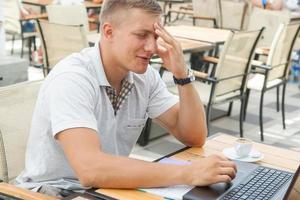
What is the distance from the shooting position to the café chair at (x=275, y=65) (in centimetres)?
400

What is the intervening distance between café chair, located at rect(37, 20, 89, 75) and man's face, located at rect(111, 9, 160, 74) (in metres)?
2.04

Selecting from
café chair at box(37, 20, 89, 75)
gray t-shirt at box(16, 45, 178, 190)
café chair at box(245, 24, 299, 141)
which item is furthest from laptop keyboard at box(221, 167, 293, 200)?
café chair at box(245, 24, 299, 141)

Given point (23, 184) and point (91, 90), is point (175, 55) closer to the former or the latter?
point (91, 90)

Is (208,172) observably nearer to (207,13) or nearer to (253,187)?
(253,187)

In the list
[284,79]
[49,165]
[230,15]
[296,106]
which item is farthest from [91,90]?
[230,15]

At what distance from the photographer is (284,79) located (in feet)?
14.2

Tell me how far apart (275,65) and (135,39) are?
2775 mm

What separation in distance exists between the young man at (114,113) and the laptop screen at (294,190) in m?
0.23

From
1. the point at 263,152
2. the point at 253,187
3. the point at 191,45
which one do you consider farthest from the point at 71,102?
the point at 191,45

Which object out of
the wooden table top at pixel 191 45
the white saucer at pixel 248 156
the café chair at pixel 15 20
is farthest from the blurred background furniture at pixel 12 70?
the café chair at pixel 15 20

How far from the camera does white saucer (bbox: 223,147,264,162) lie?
1620 mm

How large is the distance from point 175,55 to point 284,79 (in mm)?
2843

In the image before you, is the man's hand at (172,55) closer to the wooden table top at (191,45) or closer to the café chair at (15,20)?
the wooden table top at (191,45)

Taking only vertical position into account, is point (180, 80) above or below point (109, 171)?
above
